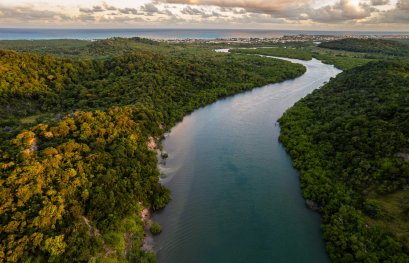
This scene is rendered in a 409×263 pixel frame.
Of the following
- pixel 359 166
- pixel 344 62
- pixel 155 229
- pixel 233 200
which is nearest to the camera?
pixel 155 229

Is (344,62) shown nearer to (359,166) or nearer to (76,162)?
(359,166)

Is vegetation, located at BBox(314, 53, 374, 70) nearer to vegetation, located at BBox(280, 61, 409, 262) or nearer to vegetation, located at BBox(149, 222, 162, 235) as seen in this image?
vegetation, located at BBox(280, 61, 409, 262)

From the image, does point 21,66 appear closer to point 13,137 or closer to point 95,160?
point 13,137

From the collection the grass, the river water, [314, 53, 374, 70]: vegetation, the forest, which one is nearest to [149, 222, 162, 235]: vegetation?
the river water

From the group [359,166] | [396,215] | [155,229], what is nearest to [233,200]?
[155,229]

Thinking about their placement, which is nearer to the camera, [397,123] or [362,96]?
[397,123]

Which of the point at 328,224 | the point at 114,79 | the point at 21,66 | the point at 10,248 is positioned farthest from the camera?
the point at 114,79

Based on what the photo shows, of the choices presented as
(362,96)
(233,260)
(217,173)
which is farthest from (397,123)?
(233,260)
